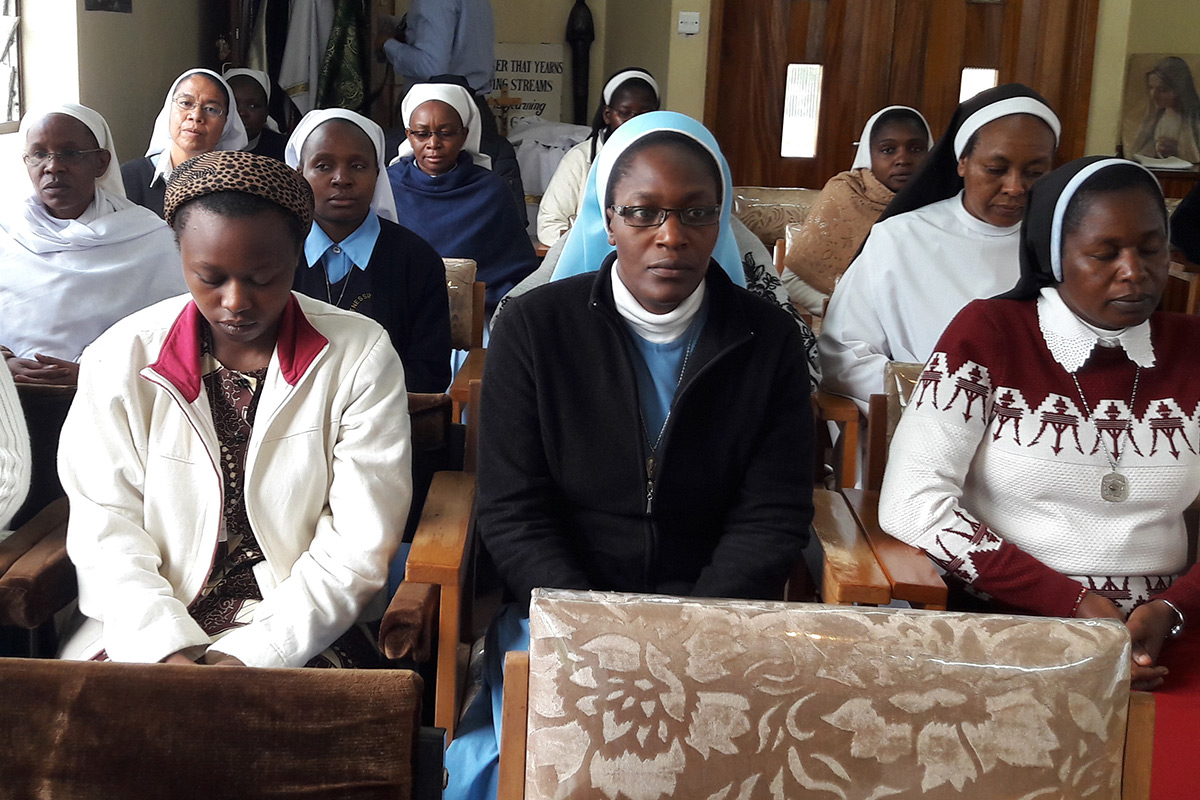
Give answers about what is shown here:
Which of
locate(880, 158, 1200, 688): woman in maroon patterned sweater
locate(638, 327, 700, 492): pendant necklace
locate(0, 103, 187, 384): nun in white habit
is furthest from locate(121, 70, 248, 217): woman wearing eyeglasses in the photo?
locate(880, 158, 1200, 688): woman in maroon patterned sweater

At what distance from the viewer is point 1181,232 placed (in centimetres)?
484

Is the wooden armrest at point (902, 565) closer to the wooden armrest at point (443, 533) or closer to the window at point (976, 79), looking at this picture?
the wooden armrest at point (443, 533)

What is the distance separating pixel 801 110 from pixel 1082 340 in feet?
17.9

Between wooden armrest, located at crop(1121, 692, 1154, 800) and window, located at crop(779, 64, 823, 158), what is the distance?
20.3 ft

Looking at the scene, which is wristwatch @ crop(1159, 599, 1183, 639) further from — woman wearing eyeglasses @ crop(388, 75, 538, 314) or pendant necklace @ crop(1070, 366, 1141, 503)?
woman wearing eyeglasses @ crop(388, 75, 538, 314)

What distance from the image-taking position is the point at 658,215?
180 centimetres

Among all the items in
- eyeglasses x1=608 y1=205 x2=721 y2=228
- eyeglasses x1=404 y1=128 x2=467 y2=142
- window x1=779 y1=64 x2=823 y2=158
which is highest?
window x1=779 y1=64 x2=823 y2=158

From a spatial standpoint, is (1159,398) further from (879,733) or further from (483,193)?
(483,193)

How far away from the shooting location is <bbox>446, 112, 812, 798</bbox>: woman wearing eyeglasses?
181cm

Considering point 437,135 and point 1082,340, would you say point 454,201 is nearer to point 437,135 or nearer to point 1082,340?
point 437,135

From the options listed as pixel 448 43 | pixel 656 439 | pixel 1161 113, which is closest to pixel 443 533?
pixel 656 439

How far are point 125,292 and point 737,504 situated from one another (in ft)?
6.41

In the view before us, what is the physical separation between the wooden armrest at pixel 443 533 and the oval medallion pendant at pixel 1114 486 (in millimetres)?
1052

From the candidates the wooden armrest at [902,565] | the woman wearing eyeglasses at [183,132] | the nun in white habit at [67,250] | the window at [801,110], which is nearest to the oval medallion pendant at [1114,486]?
the wooden armrest at [902,565]
